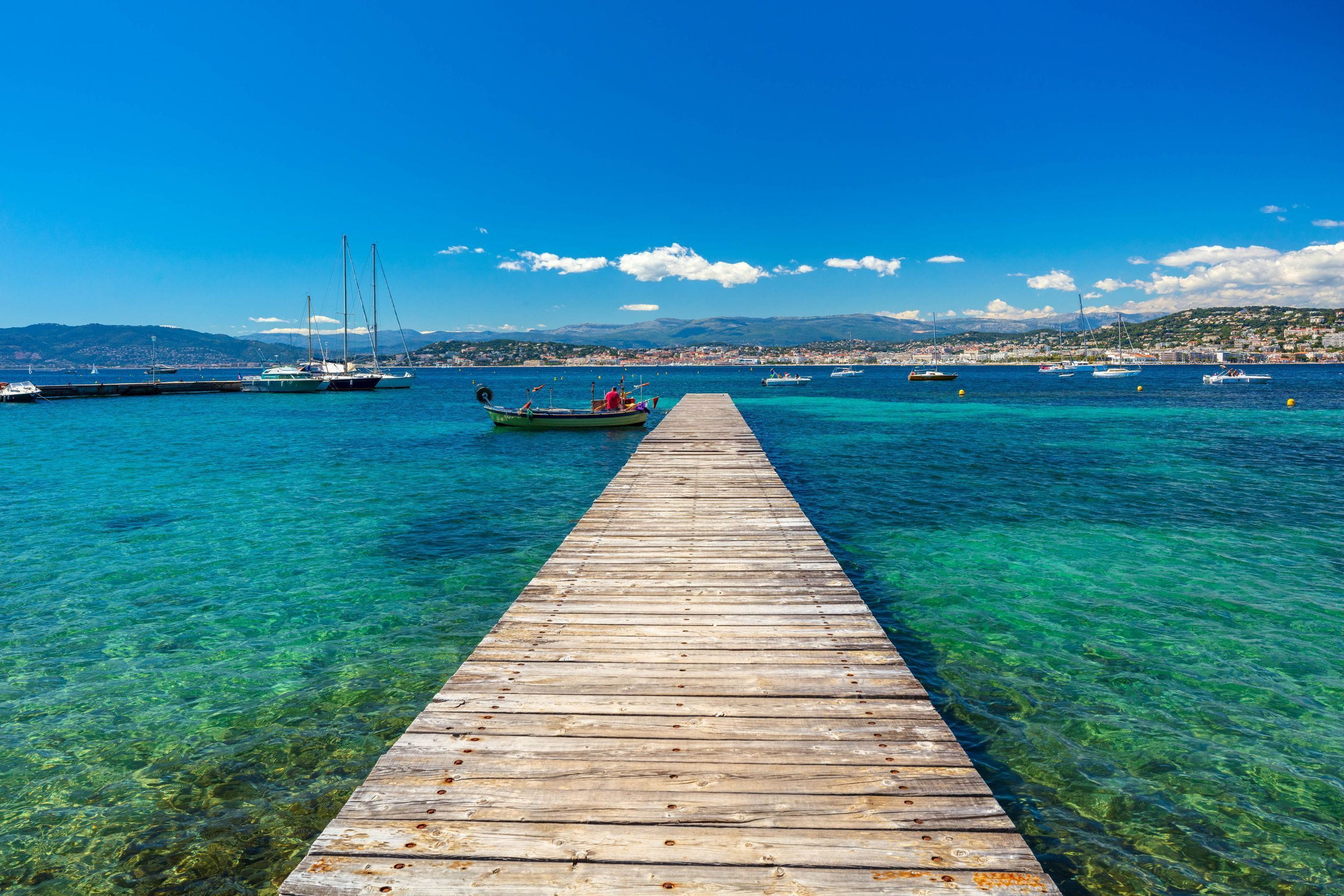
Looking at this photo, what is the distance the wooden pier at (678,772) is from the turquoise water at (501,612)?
1738 mm

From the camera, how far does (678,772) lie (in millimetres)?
3992

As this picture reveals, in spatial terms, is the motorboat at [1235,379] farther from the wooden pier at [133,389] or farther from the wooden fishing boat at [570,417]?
the wooden pier at [133,389]

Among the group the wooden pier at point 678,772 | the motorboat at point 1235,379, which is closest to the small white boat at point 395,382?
the wooden pier at point 678,772

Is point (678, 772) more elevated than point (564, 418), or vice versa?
point (564, 418)

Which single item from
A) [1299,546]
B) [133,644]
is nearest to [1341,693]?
[1299,546]

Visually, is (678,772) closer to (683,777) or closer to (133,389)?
(683,777)

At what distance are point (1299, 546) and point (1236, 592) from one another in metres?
4.07

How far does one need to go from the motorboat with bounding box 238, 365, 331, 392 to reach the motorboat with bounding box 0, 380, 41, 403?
61.6 feet

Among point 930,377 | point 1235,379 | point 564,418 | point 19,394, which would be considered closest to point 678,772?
point 564,418

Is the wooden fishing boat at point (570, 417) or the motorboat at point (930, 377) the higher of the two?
the motorboat at point (930, 377)

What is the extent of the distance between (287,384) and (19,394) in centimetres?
2304

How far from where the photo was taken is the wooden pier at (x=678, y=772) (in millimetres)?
3203

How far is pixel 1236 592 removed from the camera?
10258mm

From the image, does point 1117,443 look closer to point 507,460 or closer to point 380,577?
point 507,460
